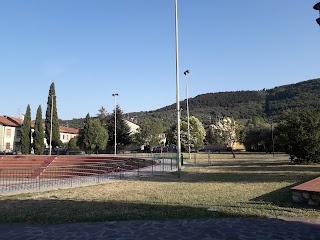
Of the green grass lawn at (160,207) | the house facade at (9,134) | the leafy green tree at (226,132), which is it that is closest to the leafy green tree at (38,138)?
the house facade at (9,134)

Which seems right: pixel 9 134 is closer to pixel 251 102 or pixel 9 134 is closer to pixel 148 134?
pixel 148 134

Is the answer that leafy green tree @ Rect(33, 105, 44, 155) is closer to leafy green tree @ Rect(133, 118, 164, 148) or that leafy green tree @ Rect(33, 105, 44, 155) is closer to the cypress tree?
the cypress tree

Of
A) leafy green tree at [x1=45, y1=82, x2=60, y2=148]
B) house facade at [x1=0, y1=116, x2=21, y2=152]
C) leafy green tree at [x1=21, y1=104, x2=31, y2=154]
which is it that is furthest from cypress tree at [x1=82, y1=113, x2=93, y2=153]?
house facade at [x1=0, y1=116, x2=21, y2=152]

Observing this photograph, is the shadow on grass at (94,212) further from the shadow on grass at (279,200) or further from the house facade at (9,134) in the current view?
the house facade at (9,134)

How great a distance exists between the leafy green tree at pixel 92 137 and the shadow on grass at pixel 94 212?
49473 millimetres

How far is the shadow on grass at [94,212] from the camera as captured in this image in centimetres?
791

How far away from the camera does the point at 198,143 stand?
7175 centimetres

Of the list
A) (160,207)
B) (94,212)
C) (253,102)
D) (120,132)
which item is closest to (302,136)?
(160,207)

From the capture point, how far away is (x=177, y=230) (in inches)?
261

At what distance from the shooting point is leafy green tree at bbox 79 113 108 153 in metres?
59.4

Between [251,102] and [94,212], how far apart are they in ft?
481

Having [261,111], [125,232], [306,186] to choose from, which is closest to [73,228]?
[125,232]

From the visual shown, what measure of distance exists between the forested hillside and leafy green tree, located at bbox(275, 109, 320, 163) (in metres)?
76.1

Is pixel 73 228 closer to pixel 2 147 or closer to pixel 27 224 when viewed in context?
pixel 27 224
